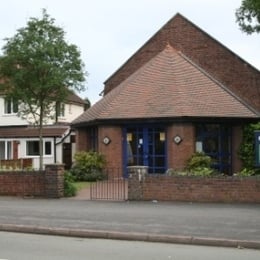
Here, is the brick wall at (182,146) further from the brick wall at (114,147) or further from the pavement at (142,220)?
the pavement at (142,220)

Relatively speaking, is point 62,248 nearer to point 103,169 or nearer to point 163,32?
point 103,169

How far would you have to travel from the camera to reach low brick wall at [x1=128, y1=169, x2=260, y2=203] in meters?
17.6

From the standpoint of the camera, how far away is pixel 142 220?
14086mm

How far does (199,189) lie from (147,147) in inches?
374

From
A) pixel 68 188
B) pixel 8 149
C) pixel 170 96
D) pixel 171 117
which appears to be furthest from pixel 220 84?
pixel 8 149

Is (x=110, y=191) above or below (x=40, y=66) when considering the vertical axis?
below

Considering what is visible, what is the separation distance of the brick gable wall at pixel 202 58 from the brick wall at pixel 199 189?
14.6 m

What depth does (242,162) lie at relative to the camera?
27625 mm

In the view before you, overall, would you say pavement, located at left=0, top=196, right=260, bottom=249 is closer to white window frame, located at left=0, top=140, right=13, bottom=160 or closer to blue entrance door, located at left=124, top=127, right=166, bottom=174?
blue entrance door, located at left=124, top=127, right=166, bottom=174

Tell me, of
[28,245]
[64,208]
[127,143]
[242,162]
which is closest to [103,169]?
[127,143]

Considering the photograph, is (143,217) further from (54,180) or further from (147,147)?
(147,147)

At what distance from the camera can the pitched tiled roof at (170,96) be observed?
89.3 ft

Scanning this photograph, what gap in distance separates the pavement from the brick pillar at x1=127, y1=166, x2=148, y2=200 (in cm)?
59

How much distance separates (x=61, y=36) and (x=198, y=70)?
7.87 meters
